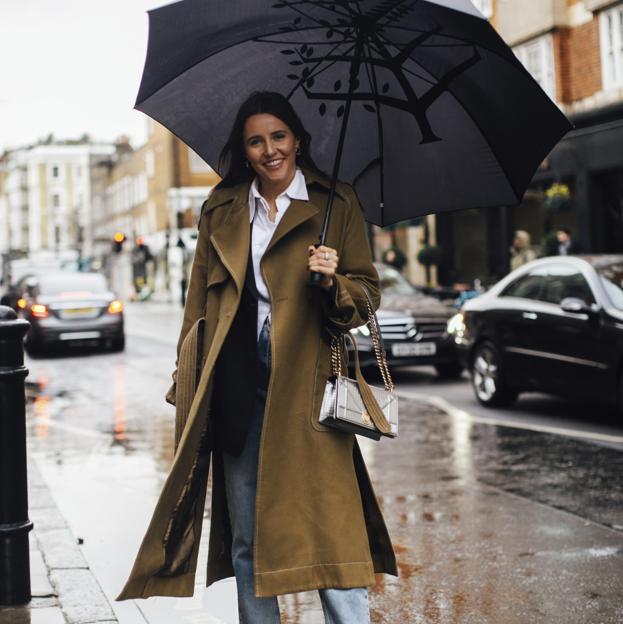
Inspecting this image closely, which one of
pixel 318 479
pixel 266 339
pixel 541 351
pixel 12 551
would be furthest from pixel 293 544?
pixel 541 351

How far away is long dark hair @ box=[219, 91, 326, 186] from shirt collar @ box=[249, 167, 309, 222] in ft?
0.25

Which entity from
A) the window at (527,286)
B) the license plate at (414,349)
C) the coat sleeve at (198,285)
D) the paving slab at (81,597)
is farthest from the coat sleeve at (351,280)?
the license plate at (414,349)

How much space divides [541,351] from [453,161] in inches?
257

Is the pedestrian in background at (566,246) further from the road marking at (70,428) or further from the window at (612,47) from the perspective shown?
the road marking at (70,428)

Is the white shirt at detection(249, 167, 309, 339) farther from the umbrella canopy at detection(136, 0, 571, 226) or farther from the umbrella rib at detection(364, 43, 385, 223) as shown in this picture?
the umbrella rib at detection(364, 43, 385, 223)

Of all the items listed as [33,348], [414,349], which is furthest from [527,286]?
[33,348]

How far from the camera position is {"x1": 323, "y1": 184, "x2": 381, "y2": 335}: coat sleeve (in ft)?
10.3

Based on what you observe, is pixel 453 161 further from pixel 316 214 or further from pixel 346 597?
pixel 346 597

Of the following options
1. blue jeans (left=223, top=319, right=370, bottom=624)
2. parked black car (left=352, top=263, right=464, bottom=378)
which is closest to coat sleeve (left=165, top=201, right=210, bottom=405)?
blue jeans (left=223, top=319, right=370, bottom=624)

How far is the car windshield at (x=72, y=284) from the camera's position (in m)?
20.7

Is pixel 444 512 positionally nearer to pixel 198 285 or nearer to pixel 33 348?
pixel 198 285

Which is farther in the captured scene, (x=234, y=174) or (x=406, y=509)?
(x=406, y=509)

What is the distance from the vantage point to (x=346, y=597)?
3.14 meters

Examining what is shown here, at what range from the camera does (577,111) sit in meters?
22.9
